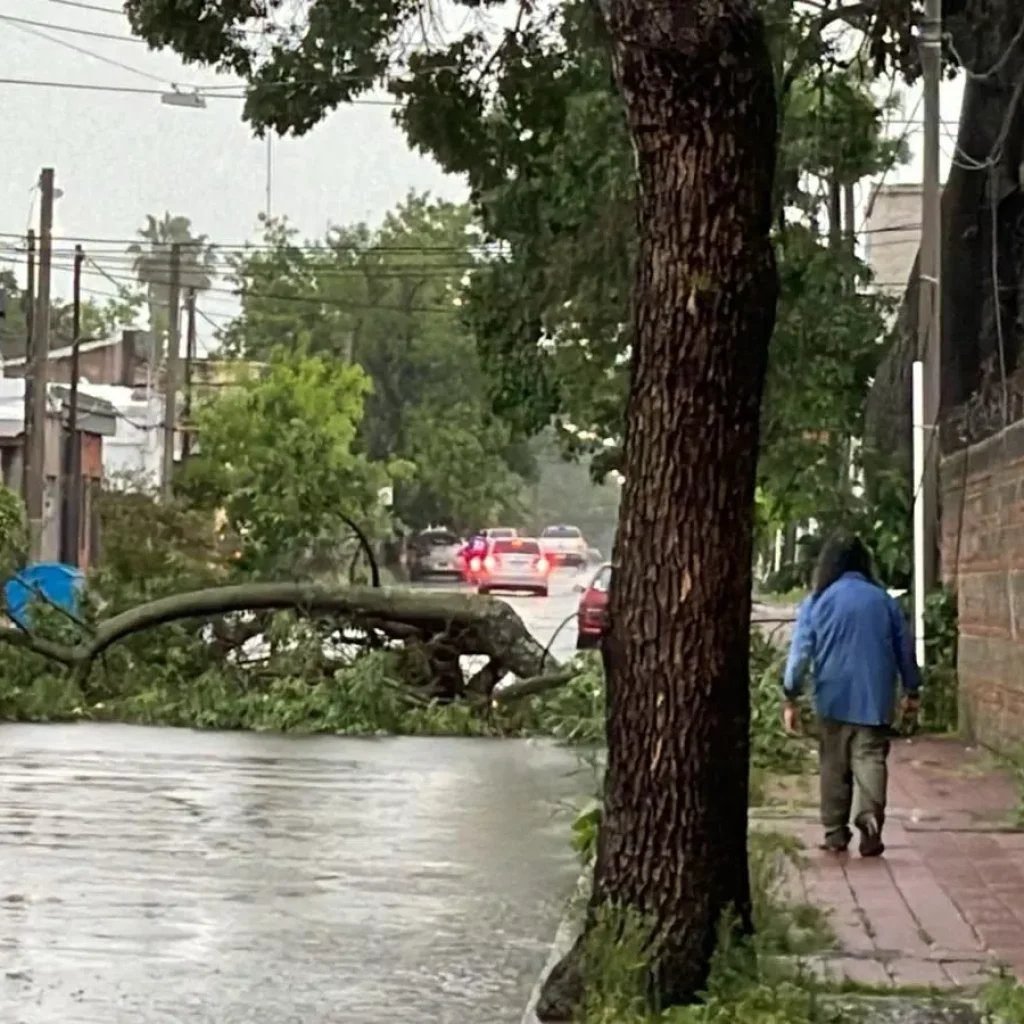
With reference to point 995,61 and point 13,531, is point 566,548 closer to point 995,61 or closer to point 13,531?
point 13,531

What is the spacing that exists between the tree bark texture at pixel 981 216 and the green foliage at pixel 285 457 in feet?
34.8

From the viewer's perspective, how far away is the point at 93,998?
8.39 metres

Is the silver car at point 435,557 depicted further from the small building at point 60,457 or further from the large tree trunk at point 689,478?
the large tree trunk at point 689,478

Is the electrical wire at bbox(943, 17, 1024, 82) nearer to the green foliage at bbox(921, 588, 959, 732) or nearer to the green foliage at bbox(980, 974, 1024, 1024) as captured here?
the green foliage at bbox(921, 588, 959, 732)

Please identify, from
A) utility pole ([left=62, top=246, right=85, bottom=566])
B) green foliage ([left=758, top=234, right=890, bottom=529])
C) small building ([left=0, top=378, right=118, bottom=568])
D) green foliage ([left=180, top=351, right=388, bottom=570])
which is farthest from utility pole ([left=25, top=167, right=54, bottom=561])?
green foliage ([left=758, top=234, right=890, bottom=529])

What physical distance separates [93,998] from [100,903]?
2126mm

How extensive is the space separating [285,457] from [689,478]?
33615 millimetres

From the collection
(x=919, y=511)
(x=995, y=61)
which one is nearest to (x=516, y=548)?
(x=995, y=61)

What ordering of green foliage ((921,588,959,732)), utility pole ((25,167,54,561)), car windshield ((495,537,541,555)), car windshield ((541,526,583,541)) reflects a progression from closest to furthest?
1. green foliage ((921,588,959,732))
2. utility pole ((25,167,54,561))
3. car windshield ((495,537,541,555))
4. car windshield ((541,526,583,541))

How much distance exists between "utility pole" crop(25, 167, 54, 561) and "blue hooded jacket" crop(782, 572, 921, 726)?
25.5 metres

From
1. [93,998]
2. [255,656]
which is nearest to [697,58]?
[93,998]

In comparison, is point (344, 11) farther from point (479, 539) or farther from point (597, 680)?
point (479, 539)

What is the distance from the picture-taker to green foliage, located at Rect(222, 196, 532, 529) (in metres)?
68.6

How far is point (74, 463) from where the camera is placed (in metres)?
48.6
